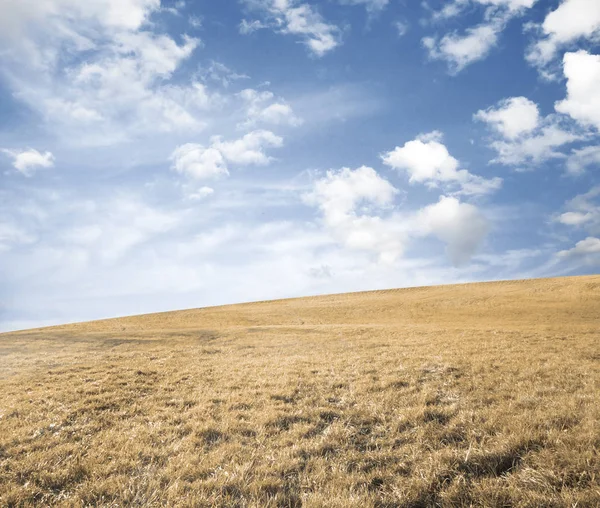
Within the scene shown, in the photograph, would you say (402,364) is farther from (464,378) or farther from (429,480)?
(429,480)

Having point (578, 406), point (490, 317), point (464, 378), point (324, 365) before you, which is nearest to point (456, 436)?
point (578, 406)

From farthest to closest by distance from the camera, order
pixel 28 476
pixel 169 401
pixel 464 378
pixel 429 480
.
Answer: pixel 464 378, pixel 169 401, pixel 28 476, pixel 429 480

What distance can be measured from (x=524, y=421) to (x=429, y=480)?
405 centimetres

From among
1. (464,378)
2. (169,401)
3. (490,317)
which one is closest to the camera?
(169,401)

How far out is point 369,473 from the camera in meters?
6.88

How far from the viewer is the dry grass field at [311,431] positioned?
6.33 m

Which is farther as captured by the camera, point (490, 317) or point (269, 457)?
point (490, 317)

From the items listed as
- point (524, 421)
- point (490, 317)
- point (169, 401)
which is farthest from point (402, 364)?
point (490, 317)

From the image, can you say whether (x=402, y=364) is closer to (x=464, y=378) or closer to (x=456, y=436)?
(x=464, y=378)

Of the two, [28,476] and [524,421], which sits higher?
[28,476]

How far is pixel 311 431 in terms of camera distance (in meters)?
9.17

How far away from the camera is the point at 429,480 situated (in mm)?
6496

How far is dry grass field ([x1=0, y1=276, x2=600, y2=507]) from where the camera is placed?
20.8ft

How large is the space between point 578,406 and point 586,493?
5356 mm
